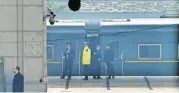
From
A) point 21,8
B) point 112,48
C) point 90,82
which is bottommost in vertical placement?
point 90,82

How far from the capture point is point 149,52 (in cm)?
1994

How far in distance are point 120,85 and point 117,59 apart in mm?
2274

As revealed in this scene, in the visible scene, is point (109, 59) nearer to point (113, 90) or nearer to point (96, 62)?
point (96, 62)

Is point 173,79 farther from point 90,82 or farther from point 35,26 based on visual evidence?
point 35,26

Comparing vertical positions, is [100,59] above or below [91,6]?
below

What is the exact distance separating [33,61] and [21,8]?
1589mm

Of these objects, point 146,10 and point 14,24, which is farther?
point 146,10

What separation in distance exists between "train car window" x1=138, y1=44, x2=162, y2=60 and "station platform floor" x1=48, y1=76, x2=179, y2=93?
84 cm

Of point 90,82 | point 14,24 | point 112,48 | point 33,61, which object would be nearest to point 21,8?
point 14,24

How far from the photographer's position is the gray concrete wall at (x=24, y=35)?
47.9 feet

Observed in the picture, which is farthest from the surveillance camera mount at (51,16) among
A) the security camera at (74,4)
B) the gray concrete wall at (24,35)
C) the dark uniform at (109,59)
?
the security camera at (74,4)

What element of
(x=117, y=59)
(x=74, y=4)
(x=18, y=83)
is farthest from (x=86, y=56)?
(x=74, y=4)

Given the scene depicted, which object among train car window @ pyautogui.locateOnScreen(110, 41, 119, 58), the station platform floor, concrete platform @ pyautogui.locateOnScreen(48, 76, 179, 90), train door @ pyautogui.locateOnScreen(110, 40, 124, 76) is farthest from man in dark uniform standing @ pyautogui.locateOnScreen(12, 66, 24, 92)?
train car window @ pyautogui.locateOnScreen(110, 41, 119, 58)

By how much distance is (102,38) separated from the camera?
64.8 feet
